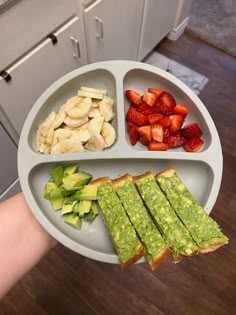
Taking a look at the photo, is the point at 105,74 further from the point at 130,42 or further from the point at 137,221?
the point at 130,42

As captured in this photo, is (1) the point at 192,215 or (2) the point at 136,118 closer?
(1) the point at 192,215

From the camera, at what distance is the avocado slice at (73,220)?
2.58 ft

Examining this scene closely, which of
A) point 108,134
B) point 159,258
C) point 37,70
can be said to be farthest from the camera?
point 37,70

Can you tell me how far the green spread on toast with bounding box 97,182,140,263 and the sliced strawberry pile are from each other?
9.2 inches

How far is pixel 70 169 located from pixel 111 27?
2.73ft

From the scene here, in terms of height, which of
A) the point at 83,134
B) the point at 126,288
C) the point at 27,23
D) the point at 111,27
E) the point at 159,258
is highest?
the point at 27,23

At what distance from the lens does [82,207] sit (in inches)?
31.1

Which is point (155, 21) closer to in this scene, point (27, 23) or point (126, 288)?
point (27, 23)

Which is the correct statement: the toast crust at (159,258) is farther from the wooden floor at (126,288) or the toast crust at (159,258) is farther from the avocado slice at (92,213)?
the wooden floor at (126,288)

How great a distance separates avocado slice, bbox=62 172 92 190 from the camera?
790 millimetres

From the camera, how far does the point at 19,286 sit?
4.37ft

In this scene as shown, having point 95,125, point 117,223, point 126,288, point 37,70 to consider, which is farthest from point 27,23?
point 126,288

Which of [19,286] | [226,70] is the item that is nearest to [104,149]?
[19,286]

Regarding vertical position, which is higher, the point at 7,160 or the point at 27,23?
the point at 27,23
